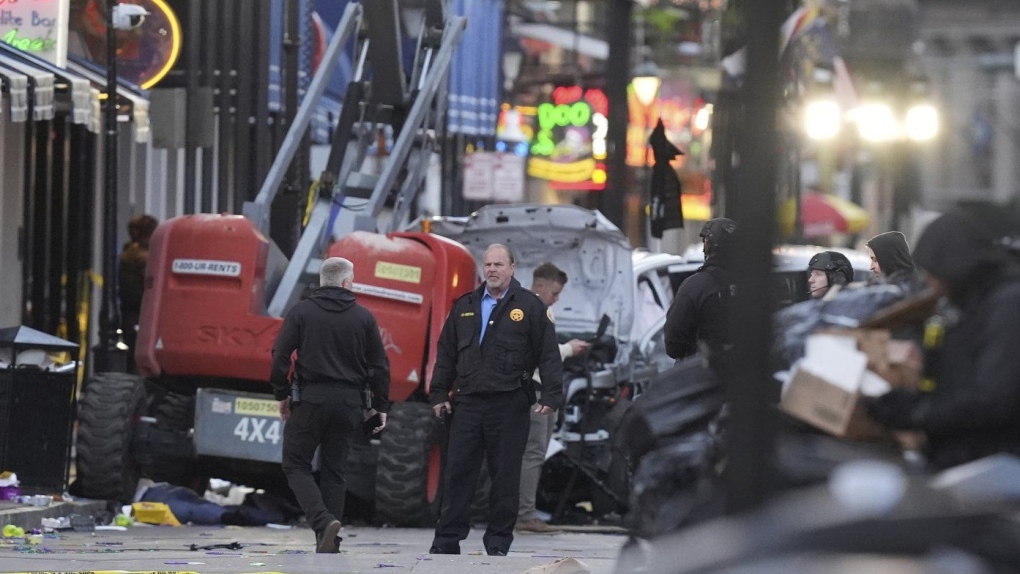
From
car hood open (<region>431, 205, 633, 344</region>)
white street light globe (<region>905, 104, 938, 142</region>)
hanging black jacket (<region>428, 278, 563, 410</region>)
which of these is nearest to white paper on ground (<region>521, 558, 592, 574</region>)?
hanging black jacket (<region>428, 278, 563, 410</region>)

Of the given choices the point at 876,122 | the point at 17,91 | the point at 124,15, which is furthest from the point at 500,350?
the point at 876,122

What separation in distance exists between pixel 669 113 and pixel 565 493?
35.3 metres

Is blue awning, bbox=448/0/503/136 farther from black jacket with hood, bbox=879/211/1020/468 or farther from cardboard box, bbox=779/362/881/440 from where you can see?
black jacket with hood, bbox=879/211/1020/468

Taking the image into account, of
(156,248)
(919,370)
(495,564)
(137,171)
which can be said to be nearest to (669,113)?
(137,171)

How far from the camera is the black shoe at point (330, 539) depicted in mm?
11367

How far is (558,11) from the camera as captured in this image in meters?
56.2

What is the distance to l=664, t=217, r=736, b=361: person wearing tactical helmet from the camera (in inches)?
449

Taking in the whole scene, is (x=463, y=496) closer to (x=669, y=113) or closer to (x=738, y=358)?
(x=738, y=358)

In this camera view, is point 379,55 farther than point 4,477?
Yes

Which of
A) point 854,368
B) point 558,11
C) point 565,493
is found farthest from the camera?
point 558,11

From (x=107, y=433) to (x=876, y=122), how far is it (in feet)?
109

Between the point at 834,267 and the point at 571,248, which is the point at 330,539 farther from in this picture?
the point at 571,248

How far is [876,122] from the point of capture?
44.8 meters

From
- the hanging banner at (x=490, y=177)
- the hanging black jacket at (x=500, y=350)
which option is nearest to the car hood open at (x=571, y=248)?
the hanging black jacket at (x=500, y=350)
